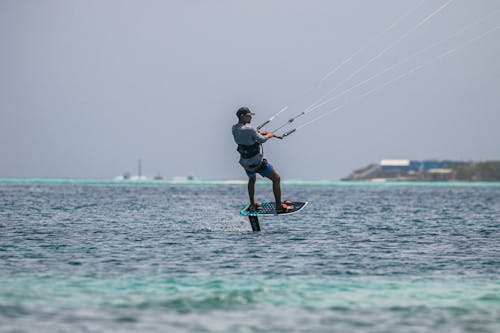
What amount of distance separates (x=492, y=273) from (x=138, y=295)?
801 centimetres

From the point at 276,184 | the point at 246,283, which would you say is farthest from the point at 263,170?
the point at 246,283

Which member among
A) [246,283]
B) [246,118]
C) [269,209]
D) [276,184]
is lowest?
[246,283]

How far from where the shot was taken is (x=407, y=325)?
1221 cm

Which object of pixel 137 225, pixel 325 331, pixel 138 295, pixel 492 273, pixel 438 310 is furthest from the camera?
pixel 137 225

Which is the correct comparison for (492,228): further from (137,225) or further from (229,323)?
(229,323)

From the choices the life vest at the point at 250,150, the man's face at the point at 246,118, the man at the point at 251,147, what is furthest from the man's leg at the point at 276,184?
the man's face at the point at 246,118

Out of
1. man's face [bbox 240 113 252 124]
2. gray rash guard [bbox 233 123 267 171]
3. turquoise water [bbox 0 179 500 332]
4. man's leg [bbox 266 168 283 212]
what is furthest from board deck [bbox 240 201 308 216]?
man's face [bbox 240 113 252 124]

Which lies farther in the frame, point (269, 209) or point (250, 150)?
point (269, 209)

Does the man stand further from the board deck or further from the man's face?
the board deck

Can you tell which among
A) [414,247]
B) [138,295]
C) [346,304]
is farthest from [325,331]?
[414,247]

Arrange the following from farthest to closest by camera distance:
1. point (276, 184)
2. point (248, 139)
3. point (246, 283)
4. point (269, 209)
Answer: point (269, 209), point (276, 184), point (248, 139), point (246, 283)

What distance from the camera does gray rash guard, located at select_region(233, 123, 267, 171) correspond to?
2345cm

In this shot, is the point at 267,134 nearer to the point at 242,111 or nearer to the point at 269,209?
the point at 242,111

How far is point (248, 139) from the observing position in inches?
928
